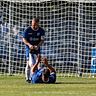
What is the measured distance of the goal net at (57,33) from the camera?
22844 mm

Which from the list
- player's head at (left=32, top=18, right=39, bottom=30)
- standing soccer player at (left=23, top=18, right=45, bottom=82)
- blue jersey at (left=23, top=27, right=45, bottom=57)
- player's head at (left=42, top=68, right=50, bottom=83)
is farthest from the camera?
blue jersey at (left=23, top=27, right=45, bottom=57)

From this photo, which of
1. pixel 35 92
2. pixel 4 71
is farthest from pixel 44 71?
pixel 4 71

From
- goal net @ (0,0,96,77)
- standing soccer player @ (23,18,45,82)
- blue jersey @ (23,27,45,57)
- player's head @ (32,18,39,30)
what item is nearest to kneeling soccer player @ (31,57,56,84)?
standing soccer player @ (23,18,45,82)

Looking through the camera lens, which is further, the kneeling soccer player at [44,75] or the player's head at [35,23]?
the player's head at [35,23]

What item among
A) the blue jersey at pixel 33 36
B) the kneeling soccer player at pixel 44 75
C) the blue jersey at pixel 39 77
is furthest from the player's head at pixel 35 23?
the blue jersey at pixel 39 77

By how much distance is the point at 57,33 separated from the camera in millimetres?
23594

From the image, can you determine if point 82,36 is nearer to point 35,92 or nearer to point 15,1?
point 15,1

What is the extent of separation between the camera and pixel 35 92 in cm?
1310

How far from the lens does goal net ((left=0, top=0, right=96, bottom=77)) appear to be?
22.8 m

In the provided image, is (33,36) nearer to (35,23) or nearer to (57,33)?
(35,23)

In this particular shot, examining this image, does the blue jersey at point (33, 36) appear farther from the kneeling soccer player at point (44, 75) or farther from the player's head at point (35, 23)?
the kneeling soccer player at point (44, 75)

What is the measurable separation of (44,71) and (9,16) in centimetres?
683

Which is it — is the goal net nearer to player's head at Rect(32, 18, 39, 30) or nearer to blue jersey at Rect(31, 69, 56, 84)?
player's head at Rect(32, 18, 39, 30)

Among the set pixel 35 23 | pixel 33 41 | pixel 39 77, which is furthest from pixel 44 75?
pixel 35 23
